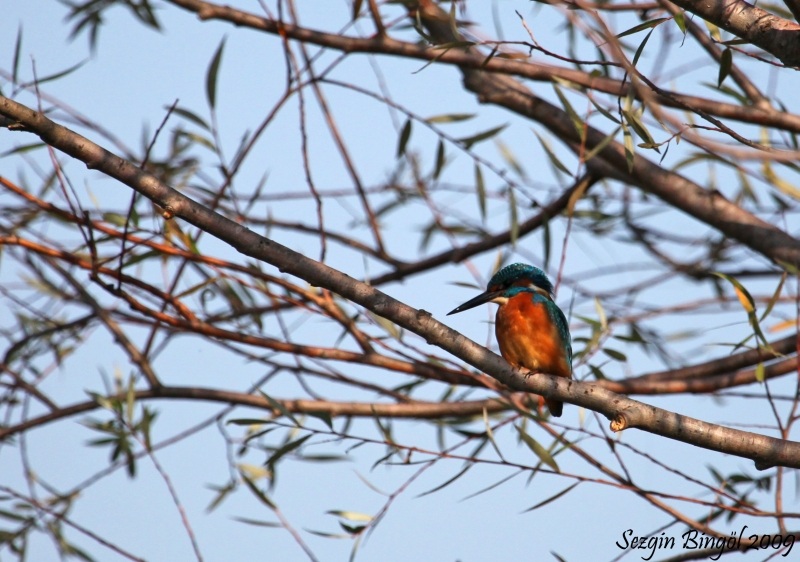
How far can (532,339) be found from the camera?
295 cm

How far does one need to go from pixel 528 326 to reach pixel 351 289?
1391 mm

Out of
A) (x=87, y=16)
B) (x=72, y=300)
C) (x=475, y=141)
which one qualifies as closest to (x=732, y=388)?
(x=475, y=141)

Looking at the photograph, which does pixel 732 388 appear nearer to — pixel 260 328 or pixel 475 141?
pixel 475 141

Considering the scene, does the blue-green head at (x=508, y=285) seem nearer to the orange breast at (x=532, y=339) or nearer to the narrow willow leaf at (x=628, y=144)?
the orange breast at (x=532, y=339)

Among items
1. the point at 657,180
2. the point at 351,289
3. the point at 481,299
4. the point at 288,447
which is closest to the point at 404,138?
the point at 481,299

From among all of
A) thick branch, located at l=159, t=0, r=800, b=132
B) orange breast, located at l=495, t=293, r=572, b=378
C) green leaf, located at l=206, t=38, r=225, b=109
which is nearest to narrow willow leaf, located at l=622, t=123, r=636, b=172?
thick branch, located at l=159, t=0, r=800, b=132

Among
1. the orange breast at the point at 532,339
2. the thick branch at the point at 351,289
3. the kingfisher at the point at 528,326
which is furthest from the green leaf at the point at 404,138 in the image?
the thick branch at the point at 351,289

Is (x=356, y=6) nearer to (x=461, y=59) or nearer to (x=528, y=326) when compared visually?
(x=461, y=59)

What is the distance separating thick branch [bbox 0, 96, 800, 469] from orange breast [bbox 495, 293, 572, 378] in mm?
1201

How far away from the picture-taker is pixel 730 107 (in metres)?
2.73

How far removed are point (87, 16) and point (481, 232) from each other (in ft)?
5.95

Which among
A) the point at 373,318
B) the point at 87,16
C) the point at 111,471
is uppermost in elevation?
the point at 87,16

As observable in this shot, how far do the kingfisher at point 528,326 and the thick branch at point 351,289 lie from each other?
1.12 metres

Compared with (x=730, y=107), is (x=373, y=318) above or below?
below
